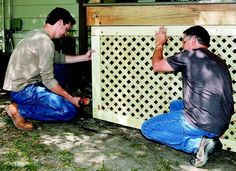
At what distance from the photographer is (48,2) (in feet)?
29.2

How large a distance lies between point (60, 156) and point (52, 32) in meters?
1.75

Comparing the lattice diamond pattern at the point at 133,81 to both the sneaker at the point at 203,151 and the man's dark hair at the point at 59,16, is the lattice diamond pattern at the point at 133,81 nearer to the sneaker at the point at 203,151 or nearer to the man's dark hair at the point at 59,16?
the man's dark hair at the point at 59,16

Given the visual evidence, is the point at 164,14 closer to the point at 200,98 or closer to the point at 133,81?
the point at 133,81

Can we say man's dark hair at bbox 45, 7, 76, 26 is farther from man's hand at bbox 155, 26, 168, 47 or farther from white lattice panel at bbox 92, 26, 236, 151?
man's hand at bbox 155, 26, 168, 47

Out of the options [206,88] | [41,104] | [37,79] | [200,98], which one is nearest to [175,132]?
[200,98]

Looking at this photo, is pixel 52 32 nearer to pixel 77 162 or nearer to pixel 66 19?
pixel 66 19

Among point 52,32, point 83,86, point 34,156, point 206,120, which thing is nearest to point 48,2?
point 83,86

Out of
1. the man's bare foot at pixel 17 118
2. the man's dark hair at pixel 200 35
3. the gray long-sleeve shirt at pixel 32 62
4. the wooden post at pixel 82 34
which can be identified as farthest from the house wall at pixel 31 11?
the man's dark hair at pixel 200 35

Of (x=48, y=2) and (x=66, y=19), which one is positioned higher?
(x=48, y=2)

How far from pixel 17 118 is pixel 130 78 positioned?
1652mm

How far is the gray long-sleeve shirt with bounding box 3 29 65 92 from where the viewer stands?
4809 millimetres

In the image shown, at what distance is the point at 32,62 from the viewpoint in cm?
490

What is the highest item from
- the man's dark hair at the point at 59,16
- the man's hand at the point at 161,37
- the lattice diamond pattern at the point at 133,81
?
the man's dark hair at the point at 59,16

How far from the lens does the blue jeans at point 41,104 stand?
4953mm
